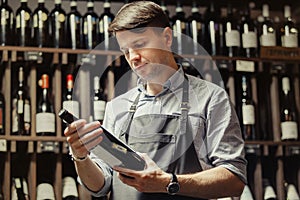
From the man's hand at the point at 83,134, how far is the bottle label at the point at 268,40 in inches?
60.9

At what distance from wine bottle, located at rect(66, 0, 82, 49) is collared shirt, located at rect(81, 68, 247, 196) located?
3.31 feet

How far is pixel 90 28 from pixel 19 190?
739 mm

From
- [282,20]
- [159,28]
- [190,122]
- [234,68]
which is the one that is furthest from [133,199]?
[282,20]

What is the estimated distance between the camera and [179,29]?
280cm

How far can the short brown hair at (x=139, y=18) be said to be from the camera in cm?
159

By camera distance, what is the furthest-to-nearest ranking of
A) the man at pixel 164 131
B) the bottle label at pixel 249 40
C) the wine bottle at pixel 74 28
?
1. the bottle label at pixel 249 40
2. the wine bottle at pixel 74 28
3. the man at pixel 164 131

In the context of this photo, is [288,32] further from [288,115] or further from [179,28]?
[179,28]

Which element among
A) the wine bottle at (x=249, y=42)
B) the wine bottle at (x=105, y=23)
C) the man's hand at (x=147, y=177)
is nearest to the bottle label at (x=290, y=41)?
the wine bottle at (x=249, y=42)

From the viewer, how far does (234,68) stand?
9.02 ft

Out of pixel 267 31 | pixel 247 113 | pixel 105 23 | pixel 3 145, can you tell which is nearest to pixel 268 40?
pixel 267 31

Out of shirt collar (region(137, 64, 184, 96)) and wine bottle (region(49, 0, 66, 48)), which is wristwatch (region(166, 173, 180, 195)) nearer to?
shirt collar (region(137, 64, 184, 96))

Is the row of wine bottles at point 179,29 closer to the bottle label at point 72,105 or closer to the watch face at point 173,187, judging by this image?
the bottle label at point 72,105

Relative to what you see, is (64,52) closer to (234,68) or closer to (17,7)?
(17,7)

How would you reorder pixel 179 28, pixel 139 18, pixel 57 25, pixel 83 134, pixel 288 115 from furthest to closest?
pixel 288 115 < pixel 179 28 < pixel 57 25 < pixel 139 18 < pixel 83 134
